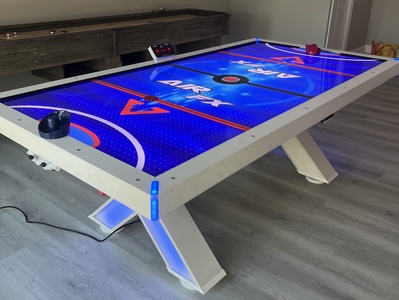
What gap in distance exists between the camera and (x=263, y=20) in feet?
16.3

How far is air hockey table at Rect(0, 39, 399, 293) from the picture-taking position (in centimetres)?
114

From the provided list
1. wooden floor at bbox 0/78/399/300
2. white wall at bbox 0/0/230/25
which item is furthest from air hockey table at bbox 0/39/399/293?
white wall at bbox 0/0/230/25

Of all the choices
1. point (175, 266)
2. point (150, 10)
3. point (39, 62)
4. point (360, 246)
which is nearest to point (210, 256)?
point (175, 266)

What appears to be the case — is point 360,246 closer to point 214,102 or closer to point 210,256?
point 210,256

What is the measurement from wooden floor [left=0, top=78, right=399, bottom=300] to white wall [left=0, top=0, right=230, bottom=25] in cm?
104

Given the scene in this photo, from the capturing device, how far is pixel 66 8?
336 centimetres

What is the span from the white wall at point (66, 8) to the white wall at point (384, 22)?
2661 mm

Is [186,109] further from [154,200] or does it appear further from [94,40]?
[94,40]

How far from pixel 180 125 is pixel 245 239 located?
2.41 feet

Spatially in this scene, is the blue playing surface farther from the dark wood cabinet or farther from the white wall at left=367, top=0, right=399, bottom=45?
the white wall at left=367, top=0, right=399, bottom=45

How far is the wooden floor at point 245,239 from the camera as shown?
1.62 meters

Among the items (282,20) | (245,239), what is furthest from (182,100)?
(282,20)

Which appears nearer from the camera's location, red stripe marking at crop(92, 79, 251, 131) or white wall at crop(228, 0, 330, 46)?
red stripe marking at crop(92, 79, 251, 131)

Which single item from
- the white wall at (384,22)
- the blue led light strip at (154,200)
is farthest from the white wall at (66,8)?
the white wall at (384,22)
